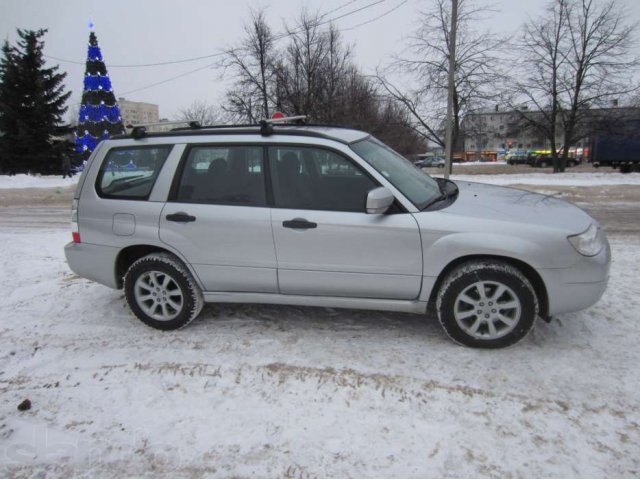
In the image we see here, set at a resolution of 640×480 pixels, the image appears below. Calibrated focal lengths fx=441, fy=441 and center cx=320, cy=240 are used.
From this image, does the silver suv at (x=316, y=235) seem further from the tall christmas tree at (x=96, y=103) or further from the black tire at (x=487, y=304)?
the tall christmas tree at (x=96, y=103)

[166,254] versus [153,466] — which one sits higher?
[166,254]

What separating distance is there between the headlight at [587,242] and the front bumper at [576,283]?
4 cm

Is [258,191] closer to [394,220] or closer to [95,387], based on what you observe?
[394,220]

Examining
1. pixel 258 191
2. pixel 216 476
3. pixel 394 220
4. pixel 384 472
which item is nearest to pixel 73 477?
pixel 216 476

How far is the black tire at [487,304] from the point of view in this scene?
3318mm

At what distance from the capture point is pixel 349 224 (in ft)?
11.4

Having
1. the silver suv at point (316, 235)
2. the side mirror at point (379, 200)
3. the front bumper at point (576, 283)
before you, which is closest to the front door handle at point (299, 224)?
the silver suv at point (316, 235)

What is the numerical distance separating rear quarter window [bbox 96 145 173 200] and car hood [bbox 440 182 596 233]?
2.54 metres

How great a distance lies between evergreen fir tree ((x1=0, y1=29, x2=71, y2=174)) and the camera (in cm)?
2656

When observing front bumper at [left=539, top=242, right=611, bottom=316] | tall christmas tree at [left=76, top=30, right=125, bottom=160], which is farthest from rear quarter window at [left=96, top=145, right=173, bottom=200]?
tall christmas tree at [left=76, top=30, right=125, bottom=160]

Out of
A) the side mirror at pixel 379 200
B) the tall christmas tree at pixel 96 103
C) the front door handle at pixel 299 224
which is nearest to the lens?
the side mirror at pixel 379 200

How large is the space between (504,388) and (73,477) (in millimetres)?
2673

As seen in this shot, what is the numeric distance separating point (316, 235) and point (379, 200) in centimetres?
60

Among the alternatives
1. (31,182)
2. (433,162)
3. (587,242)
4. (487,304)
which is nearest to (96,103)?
(31,182)
